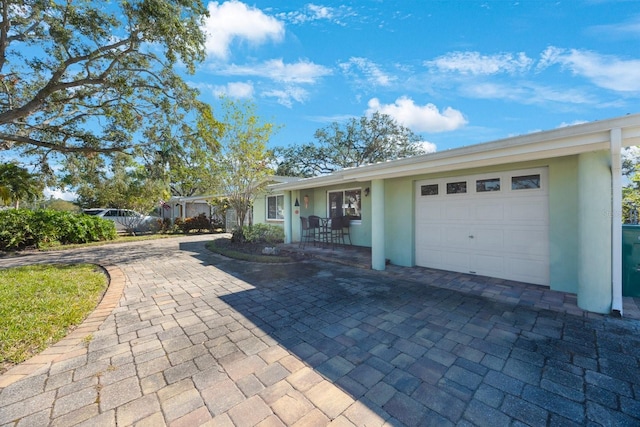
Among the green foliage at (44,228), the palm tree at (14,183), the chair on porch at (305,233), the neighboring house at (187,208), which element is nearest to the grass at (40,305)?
the palm tree at (14,183)

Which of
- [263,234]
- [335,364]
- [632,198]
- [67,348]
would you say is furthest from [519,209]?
[632,198]

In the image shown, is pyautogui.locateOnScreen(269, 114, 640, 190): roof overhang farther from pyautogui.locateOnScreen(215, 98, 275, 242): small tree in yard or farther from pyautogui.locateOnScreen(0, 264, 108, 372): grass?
pyautogui.locateOnScreen(0, 264, 108, 372): grass

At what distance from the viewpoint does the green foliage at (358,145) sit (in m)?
24.3

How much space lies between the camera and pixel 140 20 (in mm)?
6668

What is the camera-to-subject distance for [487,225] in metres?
5.42

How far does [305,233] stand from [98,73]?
8473 millimetres

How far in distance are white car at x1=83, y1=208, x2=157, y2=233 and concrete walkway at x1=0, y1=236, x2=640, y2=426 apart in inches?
527

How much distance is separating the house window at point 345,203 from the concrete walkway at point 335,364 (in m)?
4.78

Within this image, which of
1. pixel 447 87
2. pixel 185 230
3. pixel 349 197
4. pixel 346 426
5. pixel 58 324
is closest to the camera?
pixel 346 426

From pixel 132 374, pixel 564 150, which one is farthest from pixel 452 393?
pixel 564 150

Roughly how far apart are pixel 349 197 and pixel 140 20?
765 centimetres

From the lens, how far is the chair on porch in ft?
31.5

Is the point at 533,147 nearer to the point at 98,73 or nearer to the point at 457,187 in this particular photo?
the point at 457,187

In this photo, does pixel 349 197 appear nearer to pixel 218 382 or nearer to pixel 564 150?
pixel 564 150
